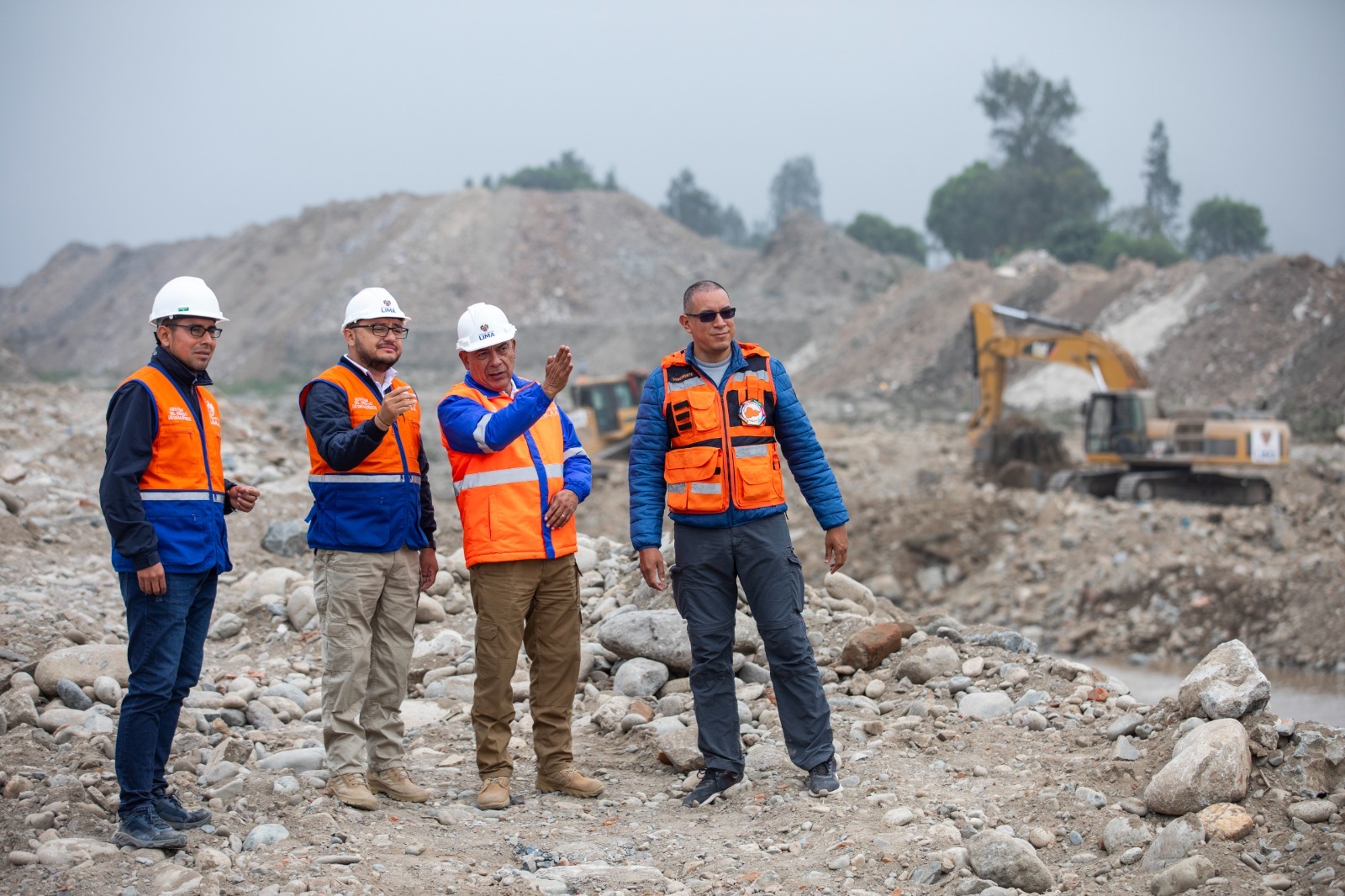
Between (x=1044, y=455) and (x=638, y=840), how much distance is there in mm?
15033

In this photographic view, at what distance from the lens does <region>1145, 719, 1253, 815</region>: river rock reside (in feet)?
12.5

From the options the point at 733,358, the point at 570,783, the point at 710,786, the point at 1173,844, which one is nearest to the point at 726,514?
the point at 733,358

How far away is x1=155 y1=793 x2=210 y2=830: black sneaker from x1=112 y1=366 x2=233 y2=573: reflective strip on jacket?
0.79m

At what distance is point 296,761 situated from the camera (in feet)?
15.4

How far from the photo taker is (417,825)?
413 cm

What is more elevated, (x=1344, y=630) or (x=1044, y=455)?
(x=1044, y=455)

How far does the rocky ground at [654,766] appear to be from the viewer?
3.61 metres

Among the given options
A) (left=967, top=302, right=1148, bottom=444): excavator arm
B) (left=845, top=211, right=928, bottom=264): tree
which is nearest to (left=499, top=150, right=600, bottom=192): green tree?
(left=845, top=211, right=928, bottom=264): tree

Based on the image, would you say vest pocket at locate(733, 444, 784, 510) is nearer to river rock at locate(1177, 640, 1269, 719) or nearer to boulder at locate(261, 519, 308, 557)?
river rock at locate(1177, 640, 1269, 719)

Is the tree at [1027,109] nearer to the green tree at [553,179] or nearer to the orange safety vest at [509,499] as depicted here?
the green tree at [553,179]

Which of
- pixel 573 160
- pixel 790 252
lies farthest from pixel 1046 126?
pixel 573 160

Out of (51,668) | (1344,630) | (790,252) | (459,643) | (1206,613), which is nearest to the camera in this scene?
(51,668)

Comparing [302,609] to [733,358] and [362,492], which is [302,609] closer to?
[362,492]

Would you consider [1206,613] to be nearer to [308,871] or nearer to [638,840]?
[638,840]
